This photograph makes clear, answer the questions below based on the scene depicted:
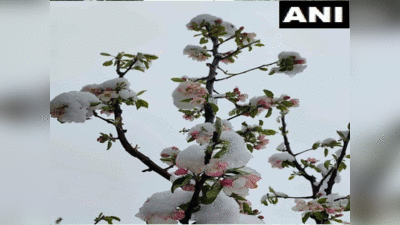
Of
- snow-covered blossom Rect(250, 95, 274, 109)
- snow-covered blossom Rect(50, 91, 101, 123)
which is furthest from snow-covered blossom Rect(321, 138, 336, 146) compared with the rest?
snow-covered blossom Rect(50, 91, 101, 123)

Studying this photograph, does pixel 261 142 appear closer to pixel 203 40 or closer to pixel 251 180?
pixel 203 40

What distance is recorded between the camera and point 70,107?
0.83 metres

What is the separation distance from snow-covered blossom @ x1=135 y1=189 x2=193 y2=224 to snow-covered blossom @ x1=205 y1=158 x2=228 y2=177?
0.41 feet

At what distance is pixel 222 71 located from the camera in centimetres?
103

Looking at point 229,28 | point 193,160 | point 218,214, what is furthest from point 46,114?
point 229,28

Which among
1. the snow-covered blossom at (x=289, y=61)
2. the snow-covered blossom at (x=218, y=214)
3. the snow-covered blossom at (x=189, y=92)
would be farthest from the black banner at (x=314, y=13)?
the snow-covered blossom at (x=218, y=214)

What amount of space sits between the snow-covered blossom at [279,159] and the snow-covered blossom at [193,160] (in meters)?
0.58

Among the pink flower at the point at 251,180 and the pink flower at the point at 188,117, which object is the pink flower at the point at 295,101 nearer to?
the pink flower at the point at 188,117

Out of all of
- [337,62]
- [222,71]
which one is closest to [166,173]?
[222,71]

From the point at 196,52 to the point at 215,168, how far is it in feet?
1.89

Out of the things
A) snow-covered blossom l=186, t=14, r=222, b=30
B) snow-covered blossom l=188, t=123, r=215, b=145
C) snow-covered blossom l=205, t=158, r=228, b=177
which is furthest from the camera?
snow-covered blossom l=186, t=14, r=222, b=30

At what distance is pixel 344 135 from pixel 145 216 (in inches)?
29.3

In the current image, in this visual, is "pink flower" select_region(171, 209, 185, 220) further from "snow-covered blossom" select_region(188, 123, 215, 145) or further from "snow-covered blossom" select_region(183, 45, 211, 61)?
"snow-covered blossom" select_region(183, 45, 211, 61)

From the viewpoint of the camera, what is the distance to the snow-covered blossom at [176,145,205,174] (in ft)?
1.87
